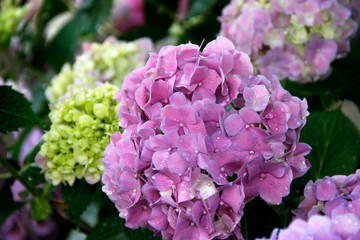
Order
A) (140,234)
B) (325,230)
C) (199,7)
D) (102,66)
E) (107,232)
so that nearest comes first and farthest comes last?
(325,230) → (140,234) → (107,232) → (102,66) → (199,7)

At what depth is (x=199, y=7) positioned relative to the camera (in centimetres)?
90

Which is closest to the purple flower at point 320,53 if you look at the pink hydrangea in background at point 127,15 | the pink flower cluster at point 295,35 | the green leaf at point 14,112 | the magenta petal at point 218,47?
the pink flower cluster at point 295,35

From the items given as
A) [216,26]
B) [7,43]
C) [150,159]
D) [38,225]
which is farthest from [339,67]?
[7,43]

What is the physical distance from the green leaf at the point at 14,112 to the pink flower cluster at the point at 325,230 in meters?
0.38

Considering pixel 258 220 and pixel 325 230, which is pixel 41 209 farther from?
pixel 325 230

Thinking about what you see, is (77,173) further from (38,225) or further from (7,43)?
(7,43)

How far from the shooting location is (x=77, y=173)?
55 centimetres

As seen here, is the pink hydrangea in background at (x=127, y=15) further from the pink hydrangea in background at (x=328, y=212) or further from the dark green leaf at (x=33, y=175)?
the pink hydrangea in background at (x=328, y=212)

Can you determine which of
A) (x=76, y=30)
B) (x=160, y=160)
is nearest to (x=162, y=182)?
(x=160, y=160)

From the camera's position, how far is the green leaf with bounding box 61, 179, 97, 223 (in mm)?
563

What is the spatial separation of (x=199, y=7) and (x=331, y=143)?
0.42 metres

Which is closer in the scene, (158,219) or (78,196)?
(158,219)

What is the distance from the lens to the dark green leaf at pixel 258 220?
436 mm

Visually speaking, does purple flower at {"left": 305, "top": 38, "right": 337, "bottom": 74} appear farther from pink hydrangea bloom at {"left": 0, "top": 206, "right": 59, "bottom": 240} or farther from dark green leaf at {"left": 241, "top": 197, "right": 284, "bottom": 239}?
pink hydrangea bloom at {"left": 0, "top": 206, "right": 59, "bottom": 240}
